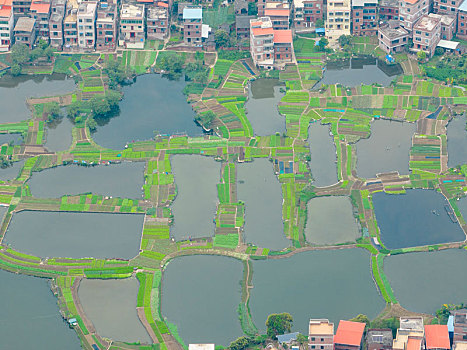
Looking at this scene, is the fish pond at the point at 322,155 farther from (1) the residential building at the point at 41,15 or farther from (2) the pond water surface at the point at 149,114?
(1) the residential building at the point at 41,15

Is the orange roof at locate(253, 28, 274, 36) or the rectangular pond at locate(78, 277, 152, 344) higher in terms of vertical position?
the orange roof at locate(253, 28, 274, 36)

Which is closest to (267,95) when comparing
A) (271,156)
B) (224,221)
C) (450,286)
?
(271,156)

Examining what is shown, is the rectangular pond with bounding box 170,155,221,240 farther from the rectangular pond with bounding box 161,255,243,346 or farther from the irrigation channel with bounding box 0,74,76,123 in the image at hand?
the irrigation channel with bounding box 0,74,76,123

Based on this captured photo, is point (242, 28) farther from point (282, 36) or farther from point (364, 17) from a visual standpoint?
point (364, 17)

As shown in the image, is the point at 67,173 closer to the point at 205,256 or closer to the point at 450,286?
the point at 205,256

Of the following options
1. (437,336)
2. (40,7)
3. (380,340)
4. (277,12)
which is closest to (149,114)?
(277,12)

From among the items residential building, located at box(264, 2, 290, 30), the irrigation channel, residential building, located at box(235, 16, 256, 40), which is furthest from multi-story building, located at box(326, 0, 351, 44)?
the irrigation channel
